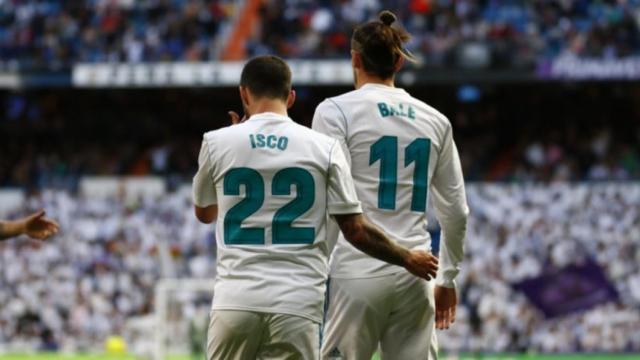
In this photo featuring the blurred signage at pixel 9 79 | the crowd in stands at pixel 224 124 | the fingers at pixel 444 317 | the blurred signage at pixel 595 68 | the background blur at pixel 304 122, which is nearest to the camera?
the fingers at pixel 444 317

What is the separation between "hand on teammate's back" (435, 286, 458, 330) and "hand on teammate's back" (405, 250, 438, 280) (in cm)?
75

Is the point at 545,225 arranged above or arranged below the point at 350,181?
below

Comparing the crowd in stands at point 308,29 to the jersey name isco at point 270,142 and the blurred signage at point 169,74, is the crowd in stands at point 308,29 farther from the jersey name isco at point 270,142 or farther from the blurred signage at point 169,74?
the jersey name isco at point 270,142

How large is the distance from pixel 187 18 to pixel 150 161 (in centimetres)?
336

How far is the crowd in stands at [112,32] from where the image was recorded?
30.4 metres

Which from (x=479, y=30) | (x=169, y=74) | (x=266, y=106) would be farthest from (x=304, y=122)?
(x=266, y=106)

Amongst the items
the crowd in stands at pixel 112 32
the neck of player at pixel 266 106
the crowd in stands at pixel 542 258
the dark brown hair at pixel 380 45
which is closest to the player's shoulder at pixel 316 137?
the neck of player at pixel 266 106

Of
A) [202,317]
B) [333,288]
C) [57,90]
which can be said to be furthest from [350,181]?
[57,90]

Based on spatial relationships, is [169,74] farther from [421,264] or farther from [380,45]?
[421,264]

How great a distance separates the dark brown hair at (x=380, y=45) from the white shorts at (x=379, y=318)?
3.41 feet

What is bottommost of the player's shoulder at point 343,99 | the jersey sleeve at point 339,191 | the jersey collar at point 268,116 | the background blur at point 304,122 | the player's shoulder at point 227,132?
the background blur at point 304,122

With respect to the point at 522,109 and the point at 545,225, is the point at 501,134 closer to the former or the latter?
the point at 522,109

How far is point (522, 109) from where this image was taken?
31.2 meters

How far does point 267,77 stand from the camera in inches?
248
